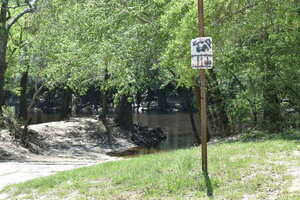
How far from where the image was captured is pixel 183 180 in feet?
26.0

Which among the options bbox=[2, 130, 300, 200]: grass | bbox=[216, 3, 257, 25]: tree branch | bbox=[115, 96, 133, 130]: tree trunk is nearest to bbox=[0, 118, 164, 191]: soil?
bbox=[115, 96, 133, 130]: tree trunk

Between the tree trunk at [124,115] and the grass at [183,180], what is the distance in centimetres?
2205

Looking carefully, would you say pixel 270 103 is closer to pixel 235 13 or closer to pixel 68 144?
pixel 235 13

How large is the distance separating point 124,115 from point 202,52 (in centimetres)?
2505

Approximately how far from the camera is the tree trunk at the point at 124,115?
106ft

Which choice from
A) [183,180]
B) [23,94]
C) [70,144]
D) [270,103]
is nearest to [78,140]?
[70,144]

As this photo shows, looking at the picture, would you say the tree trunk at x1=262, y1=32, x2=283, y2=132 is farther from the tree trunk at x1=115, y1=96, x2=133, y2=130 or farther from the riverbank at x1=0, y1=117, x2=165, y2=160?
the tree trunk at x1=115, y1=96, x2=133, y2=130

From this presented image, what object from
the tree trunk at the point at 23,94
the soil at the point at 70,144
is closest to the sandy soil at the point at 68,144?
the soil at the point at 70,144

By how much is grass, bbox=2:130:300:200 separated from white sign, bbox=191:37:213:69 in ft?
6.41

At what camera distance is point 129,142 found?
100.0ft

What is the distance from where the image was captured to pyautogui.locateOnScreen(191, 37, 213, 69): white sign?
771 centimetres

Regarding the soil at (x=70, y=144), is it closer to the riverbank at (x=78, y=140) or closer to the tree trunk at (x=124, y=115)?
the riverbank at (x=78, y=140)

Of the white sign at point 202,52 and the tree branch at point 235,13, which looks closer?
the white sign at point 202,52

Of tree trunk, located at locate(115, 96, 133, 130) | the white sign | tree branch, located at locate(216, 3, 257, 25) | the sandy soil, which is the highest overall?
tree branch, located at locate(216, 3, 257, 25)
